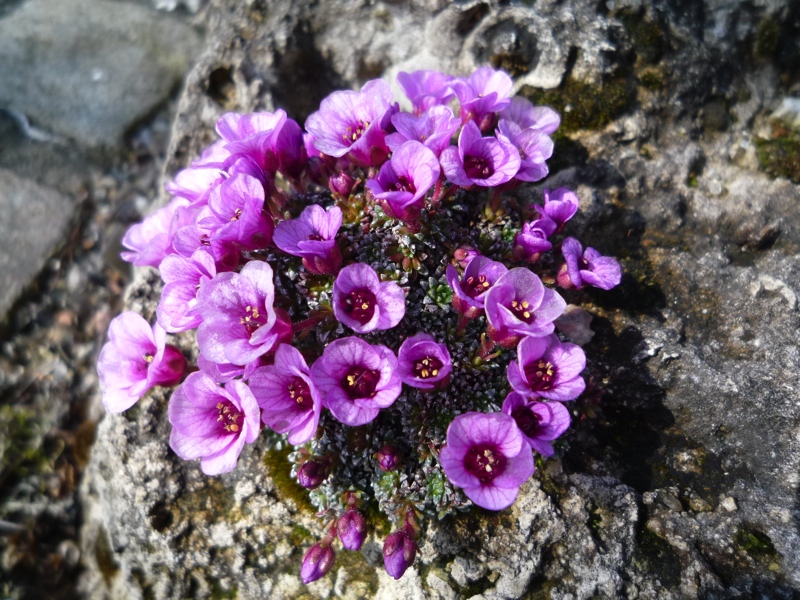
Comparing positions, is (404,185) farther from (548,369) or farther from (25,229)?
(25,229)

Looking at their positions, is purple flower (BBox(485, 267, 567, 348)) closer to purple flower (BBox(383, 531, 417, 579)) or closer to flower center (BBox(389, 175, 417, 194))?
flower center (BBox(389, 175, 417, 194))

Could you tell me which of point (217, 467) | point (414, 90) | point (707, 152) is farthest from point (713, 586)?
point (414, 90)

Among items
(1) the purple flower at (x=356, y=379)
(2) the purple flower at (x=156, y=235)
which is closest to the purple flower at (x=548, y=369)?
(1) the purple flower at (x=356, y=379)

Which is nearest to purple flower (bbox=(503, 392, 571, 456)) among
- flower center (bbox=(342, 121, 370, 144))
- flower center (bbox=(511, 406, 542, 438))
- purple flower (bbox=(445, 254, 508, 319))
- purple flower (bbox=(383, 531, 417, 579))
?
flower center (bbox=(511, 406, 542, 438))

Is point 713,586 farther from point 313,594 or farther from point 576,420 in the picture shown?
point 313,594

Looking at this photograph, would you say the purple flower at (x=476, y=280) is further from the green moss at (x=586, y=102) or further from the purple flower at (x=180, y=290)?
the green moss at (x=586, y=102)

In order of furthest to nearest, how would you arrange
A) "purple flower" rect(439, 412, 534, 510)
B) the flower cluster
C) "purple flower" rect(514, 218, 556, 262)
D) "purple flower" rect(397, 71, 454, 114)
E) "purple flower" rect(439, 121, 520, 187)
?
1. "purple flower" rect(397, 71, 454, 114)
2. "purple flower" rect(514, 218, 556, 262)
3. "purple flower" rect(439, 121, 520, 187)
4. the flower cluster
5. "purple flower" rect(439, 412, 534, 510)
